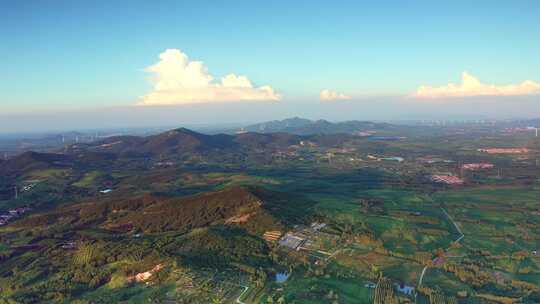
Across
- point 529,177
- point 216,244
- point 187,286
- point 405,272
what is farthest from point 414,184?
point 187,286

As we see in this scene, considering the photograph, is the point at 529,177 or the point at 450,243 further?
the point at 529,177

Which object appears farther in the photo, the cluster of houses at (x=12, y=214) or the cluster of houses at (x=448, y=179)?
the cluster of houses at (x=448, y=179)

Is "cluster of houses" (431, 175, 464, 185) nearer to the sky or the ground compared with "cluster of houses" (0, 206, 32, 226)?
nearer to the sky

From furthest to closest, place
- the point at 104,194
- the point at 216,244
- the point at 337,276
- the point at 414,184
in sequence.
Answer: the point at 414,184
the point at 104,194
the point at 216,244
the point at 337,276

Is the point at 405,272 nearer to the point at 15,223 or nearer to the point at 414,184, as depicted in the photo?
the point at 414,184

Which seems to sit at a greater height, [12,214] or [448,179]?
[448,179]

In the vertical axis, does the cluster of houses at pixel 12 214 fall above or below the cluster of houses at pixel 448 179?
below

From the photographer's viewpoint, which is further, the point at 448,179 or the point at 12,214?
the point at 448,179

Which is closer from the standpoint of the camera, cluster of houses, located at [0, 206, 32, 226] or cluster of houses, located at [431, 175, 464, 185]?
cluster of houses, located at [0, 206, 32, 226]
